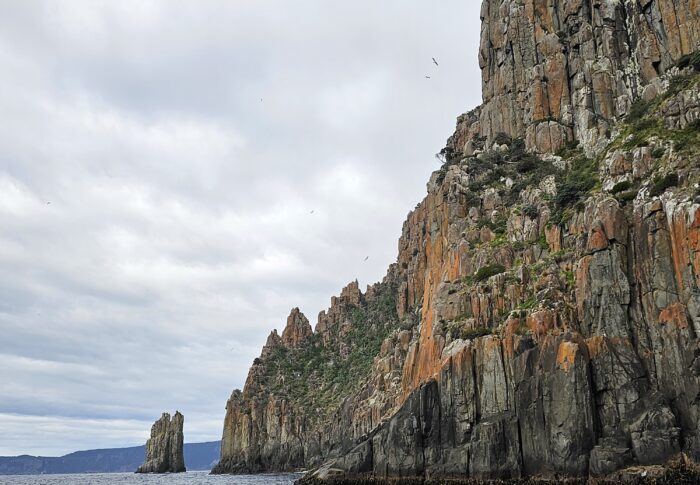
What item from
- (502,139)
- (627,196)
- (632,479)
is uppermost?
(502,139)

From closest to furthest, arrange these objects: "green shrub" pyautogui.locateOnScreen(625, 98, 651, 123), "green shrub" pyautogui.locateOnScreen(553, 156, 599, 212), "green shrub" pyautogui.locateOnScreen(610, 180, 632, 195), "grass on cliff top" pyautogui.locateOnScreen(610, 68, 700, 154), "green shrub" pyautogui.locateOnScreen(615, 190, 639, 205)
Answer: "green shrub" pyautogui.locateOnScreen(615, 190, 639, 205) → "grass on cliff top" pyautogui.locateOnScreen(610, 68, 700, 154) → "green shrub" pyautogui.locateOnScreen(610, 180, 632, 195) → "green shrub" pyautogui.locateOnScreen(553, 156, 599, 212) → "green shrub" pyautogui.locateOnScreen(625, 98, 651, 123)

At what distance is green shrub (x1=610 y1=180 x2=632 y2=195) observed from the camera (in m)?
64.2

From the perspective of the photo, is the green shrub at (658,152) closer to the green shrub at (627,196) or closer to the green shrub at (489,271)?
the green shrub at (627,196)

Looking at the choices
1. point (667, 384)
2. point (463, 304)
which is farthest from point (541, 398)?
point (463, 304)

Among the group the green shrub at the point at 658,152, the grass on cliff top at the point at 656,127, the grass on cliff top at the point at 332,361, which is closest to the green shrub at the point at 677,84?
the grass on cliff top at the point at 656,127

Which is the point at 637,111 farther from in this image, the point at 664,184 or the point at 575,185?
the point at 664,184

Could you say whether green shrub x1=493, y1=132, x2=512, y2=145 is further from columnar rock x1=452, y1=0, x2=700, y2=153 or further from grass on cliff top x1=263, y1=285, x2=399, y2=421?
grass on cliff top x1=263, y1=285, x2=399, y2=421

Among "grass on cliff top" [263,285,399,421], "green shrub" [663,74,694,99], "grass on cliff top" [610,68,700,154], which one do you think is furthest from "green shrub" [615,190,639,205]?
"grass on cliff top" [263,285,399,421]

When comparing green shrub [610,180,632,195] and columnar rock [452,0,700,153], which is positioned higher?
columnar rock [452,0,700,153]

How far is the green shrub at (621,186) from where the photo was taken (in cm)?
6425

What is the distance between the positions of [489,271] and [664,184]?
74.3 ft

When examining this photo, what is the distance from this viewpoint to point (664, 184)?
57.8m

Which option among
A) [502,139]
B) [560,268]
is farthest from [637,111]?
[560,268]

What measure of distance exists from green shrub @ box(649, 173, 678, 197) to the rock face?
0.16 metres
